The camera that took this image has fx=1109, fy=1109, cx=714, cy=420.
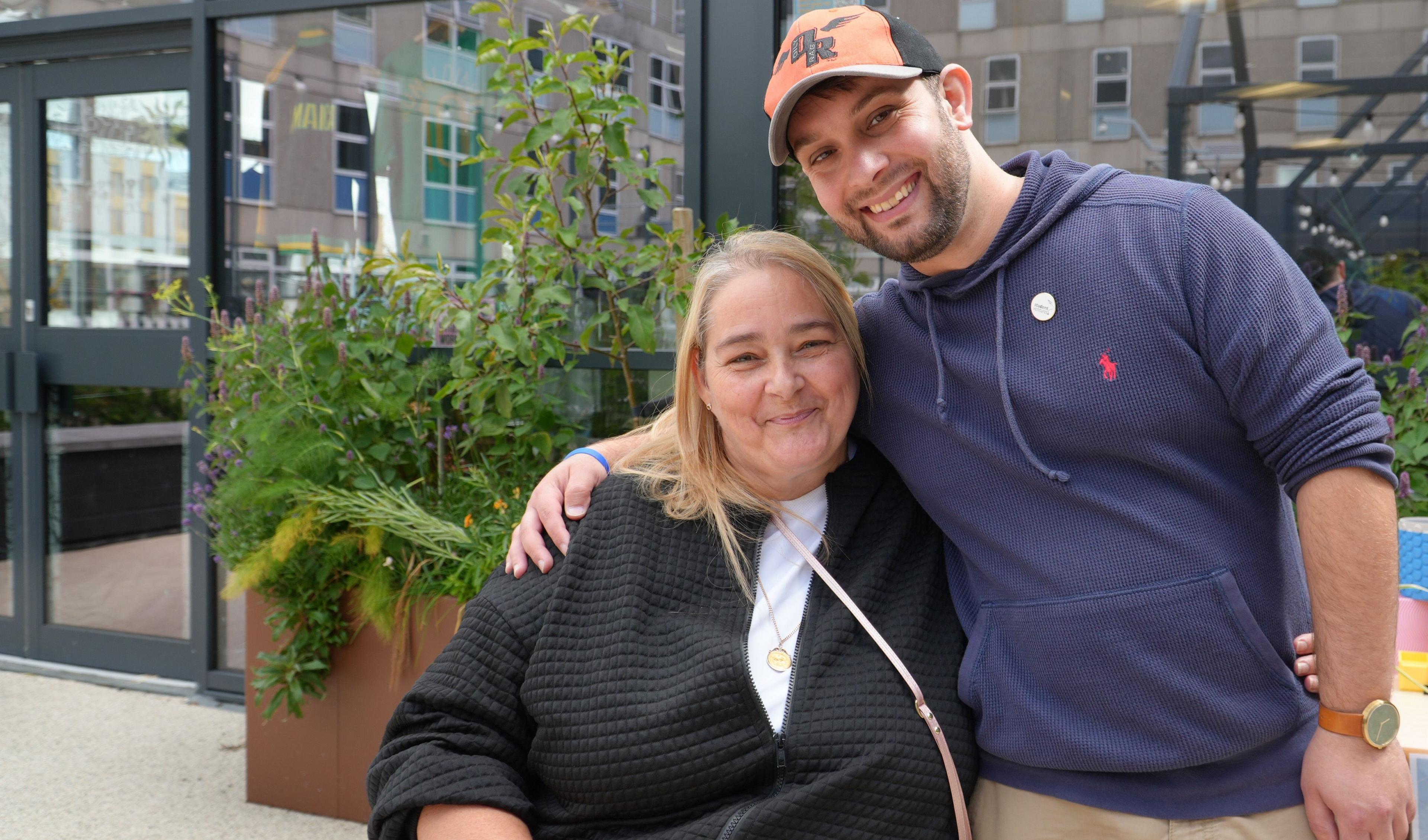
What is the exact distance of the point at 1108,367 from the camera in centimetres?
142

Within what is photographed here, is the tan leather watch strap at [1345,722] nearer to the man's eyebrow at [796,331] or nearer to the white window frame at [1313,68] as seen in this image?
the man's eyebrow at [796,331]

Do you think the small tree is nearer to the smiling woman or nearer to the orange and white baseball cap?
the smiling woman

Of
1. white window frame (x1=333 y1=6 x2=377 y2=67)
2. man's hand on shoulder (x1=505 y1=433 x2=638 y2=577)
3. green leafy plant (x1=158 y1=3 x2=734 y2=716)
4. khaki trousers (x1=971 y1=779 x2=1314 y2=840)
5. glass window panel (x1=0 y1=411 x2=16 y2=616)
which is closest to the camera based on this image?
khaki trousers (x1=971 y1=779 x2=1314 y2=840)

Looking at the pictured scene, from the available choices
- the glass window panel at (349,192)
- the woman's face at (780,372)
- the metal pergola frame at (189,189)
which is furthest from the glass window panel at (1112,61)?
the glass window panel at (349,192)

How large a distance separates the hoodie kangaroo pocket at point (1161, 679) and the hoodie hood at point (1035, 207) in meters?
0.46

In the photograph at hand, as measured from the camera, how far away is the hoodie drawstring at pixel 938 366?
1.59 m

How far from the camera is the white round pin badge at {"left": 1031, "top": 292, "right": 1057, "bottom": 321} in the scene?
4.82ft

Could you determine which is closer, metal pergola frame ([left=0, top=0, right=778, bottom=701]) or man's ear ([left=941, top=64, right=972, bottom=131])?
man's ear ([left=941, top=64, right=972, bottom=131])

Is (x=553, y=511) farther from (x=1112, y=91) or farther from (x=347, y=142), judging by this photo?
(x=347, y=142)

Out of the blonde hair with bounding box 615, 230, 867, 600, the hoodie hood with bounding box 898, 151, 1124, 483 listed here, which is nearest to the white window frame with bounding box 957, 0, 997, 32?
the blonde hair with bounding box 615, 230, 867, 600

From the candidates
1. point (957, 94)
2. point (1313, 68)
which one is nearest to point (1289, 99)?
point (1313, 68)

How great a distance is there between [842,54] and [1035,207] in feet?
1.10

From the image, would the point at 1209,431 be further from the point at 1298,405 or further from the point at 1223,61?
the point at 1223,61

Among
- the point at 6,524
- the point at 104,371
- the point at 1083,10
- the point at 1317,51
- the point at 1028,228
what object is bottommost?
the point at 6,524
